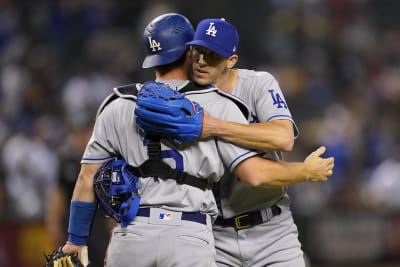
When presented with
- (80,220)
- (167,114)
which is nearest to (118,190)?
(80,220)

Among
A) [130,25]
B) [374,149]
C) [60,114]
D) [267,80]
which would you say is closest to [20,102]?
[60,114]

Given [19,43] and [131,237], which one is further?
[19,43]

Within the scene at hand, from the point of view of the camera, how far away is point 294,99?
13141mm

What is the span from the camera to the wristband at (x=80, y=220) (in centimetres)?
472

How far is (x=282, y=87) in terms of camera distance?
13.2 m

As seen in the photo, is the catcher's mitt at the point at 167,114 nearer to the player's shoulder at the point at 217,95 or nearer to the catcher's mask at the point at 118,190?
the player's shoulder at the point at 217,95

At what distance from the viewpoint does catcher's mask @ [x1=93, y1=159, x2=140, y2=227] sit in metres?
4.48

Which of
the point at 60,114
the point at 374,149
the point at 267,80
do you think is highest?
the point at 267,80

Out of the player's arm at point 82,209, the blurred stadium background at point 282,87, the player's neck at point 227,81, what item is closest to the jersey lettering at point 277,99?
the player's neck at point 227,81

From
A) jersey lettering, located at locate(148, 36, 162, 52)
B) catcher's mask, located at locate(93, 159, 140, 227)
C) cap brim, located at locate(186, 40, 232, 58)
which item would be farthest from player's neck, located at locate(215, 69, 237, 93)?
catcher's mask, located at locate(93, 159, 140, 227)

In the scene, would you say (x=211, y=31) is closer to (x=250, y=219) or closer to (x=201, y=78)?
(x=201, y=78)

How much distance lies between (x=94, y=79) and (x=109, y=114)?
848 cm

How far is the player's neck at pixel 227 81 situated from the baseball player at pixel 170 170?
375 millimetres

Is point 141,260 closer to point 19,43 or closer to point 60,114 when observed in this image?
point 60,114
